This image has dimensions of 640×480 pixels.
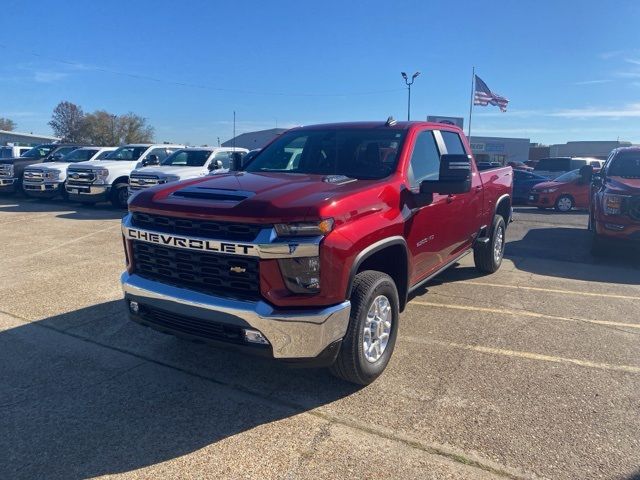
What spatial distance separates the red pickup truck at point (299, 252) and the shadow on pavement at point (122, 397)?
1.68ft

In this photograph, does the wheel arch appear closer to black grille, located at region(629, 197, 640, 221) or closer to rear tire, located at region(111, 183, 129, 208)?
black grille, located at region(629, 197, 640, 221)

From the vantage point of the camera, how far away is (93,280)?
6414 mm

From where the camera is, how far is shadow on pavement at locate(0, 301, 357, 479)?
9.39 ft

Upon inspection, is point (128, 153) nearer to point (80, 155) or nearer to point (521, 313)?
point (80, 155)

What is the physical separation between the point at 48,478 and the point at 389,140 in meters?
3.50

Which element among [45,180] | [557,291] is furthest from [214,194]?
[45,180]

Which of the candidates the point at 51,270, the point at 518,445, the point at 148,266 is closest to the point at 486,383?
the point at 518,445

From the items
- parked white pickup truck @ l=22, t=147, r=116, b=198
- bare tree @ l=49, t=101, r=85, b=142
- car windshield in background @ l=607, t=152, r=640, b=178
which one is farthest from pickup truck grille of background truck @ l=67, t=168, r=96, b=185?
bare tree @ l=49, t=101, r=85, b=142

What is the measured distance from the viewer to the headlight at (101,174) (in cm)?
1362

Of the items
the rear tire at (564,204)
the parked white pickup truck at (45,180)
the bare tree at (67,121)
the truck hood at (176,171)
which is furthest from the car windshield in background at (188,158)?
the bare tree at (67,121)

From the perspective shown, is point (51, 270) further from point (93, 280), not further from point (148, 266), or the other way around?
point (148, 266)

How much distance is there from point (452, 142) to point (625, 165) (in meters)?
5.01

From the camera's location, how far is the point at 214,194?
341cm

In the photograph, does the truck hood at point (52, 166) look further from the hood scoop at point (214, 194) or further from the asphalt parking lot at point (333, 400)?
the hood scoop at point (214, 194)
